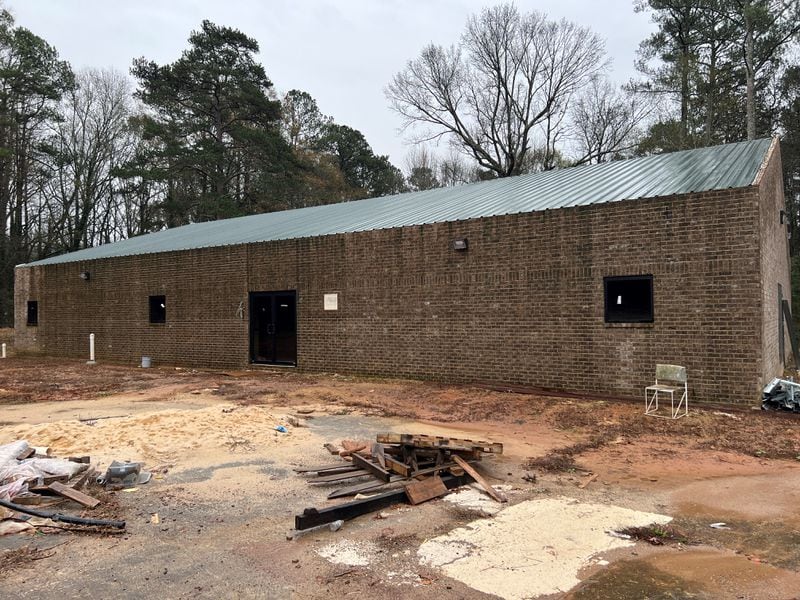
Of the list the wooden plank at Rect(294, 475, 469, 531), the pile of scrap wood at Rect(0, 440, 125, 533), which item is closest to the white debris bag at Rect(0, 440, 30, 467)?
the pile of scrap wood at Rect(0, 440, 125, 533)

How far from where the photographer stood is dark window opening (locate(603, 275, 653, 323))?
10.3m

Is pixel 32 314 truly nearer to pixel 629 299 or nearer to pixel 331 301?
pixel 331 301

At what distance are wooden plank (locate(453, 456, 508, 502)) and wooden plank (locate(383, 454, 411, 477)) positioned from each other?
55 cm

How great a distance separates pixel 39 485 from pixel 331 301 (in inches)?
387

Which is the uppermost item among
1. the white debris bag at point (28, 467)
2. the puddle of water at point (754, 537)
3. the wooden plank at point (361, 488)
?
the white debris bag at point (28, 467)

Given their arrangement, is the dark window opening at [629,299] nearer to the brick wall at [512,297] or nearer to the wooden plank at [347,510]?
the brick wall at [512,297]

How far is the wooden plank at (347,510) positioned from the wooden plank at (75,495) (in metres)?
1.93

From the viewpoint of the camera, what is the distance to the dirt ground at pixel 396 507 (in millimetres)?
3553

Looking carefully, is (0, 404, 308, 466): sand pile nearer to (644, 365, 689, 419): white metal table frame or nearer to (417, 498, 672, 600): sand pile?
(417, 498, 672, 600): sand pile

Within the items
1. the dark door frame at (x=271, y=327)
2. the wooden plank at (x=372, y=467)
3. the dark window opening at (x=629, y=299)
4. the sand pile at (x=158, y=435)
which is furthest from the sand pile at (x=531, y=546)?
the dark door frame at (x=271, y=327)

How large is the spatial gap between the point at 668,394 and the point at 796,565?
6.54 metres

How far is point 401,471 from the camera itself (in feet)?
18.4

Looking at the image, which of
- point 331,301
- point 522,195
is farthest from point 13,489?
point 522,195

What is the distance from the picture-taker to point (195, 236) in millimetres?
21906
